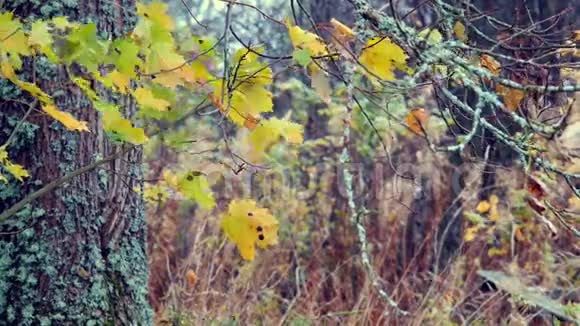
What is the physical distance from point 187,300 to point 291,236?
1.60 metres

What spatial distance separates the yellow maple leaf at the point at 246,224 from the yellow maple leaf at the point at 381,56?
0.43 m

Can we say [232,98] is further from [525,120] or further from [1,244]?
[1,244]

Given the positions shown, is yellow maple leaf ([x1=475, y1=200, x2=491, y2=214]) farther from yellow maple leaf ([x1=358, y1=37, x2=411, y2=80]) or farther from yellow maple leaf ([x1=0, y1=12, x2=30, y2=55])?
yellow maple leaf ([x1=0, y1=12, x2=30, y2=55])

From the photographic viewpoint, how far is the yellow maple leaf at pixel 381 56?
→ 5.68 ft

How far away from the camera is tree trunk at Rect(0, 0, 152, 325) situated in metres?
2.18

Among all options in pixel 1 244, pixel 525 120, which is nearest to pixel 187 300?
pixel 1 244

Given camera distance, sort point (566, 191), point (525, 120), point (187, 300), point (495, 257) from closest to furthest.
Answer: point (525, 120) < point (187, 300) < point (566, 191) < point (495, 257)

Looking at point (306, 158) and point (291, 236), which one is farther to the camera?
point (306, 158)

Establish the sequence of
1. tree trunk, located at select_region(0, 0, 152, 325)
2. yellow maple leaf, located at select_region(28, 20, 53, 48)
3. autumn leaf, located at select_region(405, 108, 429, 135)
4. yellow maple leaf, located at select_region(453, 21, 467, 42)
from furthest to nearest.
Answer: tree trunk, located at select_region(0, 0, 152, 325)
yellow maple leaf, located at select_region(453, 21, 467, 42)
autumn leaf, located at select_region(405, 108, 429, 135)
yellow maple leaf, located at select_region(28, 20, 53, 48)

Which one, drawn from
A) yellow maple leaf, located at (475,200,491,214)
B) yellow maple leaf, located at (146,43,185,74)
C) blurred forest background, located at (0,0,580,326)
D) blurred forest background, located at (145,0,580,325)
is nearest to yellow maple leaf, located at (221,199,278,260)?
blurred forest background, located at (0,0,580,326)

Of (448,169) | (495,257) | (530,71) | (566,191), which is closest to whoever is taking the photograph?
(530,71)

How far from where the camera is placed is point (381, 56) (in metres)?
1.74

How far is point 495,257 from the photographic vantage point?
15.2ft

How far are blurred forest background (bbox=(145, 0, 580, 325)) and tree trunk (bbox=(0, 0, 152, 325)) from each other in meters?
1.02
